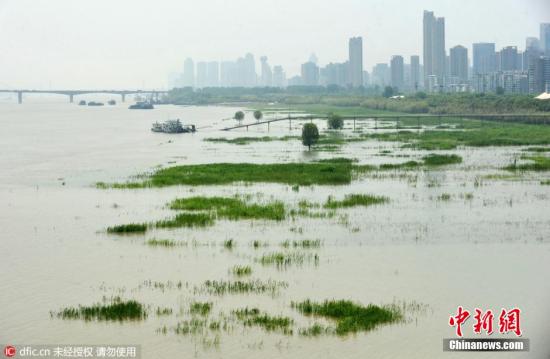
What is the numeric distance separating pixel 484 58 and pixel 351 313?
183574 millimetres

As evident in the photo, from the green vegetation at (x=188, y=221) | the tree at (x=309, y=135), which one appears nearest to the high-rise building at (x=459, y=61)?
the tree at (x=309, y=135)

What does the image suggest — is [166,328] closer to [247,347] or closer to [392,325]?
[247,347]

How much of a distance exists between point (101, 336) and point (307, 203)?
12406mm

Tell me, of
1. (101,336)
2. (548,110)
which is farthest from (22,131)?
(101,336)

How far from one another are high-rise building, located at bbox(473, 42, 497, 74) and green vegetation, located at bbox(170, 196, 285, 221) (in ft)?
531

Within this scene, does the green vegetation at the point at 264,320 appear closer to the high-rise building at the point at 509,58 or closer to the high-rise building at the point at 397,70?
the high-rise building at the point at 509,58

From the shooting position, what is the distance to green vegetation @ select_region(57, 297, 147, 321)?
44.2 feet

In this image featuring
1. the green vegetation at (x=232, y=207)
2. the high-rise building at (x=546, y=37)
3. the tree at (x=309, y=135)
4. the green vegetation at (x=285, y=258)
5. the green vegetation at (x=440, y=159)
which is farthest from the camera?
the high-rise building at (x=546, y=37)

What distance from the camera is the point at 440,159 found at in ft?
120

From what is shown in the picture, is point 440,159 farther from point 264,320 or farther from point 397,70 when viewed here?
point 397,70

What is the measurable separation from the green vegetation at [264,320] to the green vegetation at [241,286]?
1.23m

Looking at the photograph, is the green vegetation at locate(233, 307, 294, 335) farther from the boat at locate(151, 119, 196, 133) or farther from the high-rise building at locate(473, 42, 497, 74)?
the high-rise building at locate(473, 42, 497, 74)

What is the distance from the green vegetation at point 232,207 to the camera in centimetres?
2217

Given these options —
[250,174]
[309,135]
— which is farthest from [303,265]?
[309,135]
